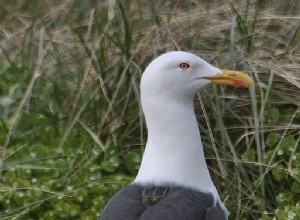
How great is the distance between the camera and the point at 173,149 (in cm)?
496

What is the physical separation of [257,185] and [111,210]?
1413 millimetres

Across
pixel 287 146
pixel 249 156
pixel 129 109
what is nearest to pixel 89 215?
pixel 129 109

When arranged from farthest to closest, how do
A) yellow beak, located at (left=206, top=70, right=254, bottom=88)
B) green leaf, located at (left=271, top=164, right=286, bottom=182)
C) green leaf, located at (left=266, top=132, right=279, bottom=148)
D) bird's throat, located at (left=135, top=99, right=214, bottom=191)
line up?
green leaf, located at (left=266, top=132, right=279, bottom=148) < green leaf, located at (left=271, top=164, right=286, bottom=182) < yellow beak, located at (left=206, top=70, right=254, bottom=88) < bird's throat, located at (left=135, top=99, right=214, bottom=191)

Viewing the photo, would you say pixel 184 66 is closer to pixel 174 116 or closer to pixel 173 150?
pixel 174 116

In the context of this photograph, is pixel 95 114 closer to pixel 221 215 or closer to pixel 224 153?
pixel 224 153

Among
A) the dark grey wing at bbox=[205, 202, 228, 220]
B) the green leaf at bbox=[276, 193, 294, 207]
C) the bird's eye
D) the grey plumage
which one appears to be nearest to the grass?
the green leaf at bbox=[276, 193, 294, 207]

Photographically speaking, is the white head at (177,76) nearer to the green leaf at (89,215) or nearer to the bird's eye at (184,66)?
the bird's eye at (184,66)

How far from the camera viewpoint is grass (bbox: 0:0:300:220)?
591cm

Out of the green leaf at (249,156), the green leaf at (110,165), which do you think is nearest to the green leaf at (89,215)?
the green leaf at (110,165)

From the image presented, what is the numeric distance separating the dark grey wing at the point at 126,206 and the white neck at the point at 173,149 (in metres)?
0.12

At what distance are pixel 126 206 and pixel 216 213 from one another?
397 mm

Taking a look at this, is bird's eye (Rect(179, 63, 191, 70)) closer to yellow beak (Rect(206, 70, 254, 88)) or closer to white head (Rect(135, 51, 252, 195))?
white head (Rect(135, 51, 252, 195))

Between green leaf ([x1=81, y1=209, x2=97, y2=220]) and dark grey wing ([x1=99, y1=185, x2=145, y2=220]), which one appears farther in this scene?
green leaf ([x1=81, y1=209, x2=97, y2=220])

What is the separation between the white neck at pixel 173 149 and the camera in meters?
4.88
